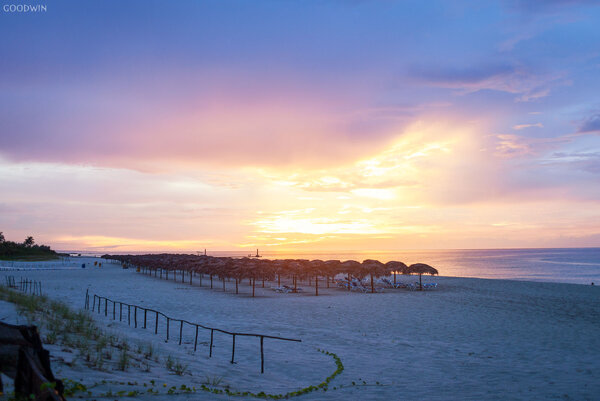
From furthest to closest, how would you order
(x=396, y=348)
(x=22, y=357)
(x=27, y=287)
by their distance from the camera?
(x=27, y=287)
(x=396, y=348)
(x=22, y=357)

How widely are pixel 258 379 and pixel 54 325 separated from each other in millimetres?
5877

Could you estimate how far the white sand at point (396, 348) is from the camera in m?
8.48

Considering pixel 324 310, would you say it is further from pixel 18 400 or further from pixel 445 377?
pixel 18 400

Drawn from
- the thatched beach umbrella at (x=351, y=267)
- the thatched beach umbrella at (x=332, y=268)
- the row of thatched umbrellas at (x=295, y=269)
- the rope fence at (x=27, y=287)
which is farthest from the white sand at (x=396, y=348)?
the thatched beach umbrella at (x=332, y=268)

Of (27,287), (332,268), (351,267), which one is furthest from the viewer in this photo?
(332,268)

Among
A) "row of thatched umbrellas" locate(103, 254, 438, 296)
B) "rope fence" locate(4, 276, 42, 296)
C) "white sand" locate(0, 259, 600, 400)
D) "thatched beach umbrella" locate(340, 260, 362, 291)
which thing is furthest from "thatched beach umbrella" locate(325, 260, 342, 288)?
"rope fence" locate(4, 276, 42, 296)

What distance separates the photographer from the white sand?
27.8ft

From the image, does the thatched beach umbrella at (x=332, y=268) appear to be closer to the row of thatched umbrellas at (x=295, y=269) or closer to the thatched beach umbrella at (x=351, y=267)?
the row of thatched umbrellas at (x=295, y=269)

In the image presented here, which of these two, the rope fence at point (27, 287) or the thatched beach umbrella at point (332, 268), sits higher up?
the thatched beach umbrella at point (332, 268)

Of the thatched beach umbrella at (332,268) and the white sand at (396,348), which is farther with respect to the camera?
the thatched beach umbrella at (332,268)

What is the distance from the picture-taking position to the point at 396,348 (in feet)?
41.7

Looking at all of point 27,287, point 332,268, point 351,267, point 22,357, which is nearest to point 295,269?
point 332,268

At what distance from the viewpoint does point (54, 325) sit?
10.5m

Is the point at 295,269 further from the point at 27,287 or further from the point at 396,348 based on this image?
the point at 396,348
